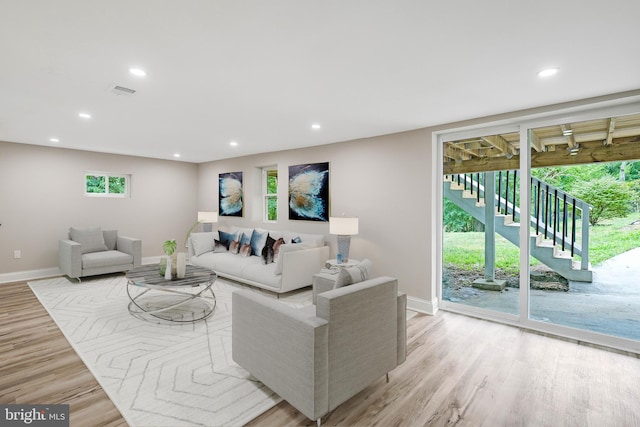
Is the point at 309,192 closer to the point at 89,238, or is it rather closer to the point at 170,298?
the point at 170,298

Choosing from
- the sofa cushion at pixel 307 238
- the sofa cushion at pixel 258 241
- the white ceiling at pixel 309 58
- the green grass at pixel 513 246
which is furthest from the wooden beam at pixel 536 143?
the sofa cushion at pixel 258 241

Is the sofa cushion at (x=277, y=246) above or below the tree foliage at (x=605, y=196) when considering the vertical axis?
below

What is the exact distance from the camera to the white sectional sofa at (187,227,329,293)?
4316mm

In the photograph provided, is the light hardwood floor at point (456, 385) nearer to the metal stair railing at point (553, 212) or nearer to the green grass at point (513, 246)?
the green grass at point (513, 246)

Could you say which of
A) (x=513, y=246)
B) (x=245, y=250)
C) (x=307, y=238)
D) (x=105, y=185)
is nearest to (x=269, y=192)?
(x=245, y=250)

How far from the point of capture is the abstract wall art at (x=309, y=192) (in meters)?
5.05

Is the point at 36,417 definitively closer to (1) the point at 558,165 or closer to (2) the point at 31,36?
(2) the point at 31,36

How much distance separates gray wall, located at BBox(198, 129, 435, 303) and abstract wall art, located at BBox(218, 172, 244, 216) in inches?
63.5

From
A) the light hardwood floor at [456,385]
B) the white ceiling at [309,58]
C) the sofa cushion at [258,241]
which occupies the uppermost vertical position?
the white ceiling at [309,58]

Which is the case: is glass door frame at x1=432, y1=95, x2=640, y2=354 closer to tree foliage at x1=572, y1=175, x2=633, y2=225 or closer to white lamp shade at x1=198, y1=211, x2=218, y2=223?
tree foliage at x1=572, y1=175, x2=633, y2=225

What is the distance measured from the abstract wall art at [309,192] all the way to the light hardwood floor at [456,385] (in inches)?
99.1

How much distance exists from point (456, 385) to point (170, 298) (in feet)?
11.4

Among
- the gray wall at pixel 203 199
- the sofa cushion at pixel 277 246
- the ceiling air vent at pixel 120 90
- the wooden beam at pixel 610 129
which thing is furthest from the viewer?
the sofa cushion at pixel 277 246

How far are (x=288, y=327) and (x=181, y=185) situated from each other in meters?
6.26
